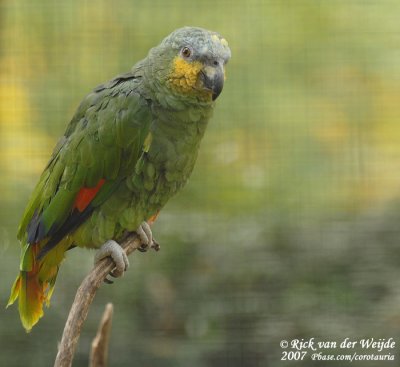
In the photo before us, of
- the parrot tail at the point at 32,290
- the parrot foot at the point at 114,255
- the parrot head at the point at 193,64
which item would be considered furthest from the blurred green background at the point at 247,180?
the parrot head at the point at 193,64

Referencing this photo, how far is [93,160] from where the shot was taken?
1260 mm

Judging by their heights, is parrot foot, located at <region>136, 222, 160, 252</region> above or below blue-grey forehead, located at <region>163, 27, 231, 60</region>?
below

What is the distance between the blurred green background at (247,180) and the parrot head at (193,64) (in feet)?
2.74

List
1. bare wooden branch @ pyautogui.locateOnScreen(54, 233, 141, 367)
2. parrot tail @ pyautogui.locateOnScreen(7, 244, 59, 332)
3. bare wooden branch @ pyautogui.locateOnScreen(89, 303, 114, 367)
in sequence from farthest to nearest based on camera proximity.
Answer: parrot tail @ pyautogui.locateOnScreen(7, 244, 59, 332) < bare wooden branch @ pyautogui.locateOnScreen(89, 303, 114, 367) < bare wooden branch @ pyautogui.locateOnScreen(54, 233, 141, 367)

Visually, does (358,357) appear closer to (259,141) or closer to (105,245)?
(259,141)

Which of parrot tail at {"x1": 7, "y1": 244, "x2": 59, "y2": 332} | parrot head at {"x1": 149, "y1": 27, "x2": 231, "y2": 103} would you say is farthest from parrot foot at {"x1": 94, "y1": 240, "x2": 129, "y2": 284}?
parrot head at {"x1": 149, "y1": 27, "x2": 231, "y2": 103}

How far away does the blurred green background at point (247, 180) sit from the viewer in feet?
6.33

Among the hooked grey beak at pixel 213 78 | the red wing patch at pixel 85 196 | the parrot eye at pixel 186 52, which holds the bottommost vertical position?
the red wing patch at pixel 85 196

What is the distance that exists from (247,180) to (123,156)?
887mm

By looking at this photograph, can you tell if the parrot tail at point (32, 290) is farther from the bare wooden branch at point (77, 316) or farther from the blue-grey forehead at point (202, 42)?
the blue-grey forehead at point (202, 42)

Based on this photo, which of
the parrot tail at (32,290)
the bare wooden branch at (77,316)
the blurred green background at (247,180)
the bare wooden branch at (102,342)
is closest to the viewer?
the bare wooden branch at (77,316)

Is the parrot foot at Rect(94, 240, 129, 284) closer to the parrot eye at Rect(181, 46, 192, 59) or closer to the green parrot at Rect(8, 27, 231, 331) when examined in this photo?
the green parrot at Rect(8, 27, 231, 331)

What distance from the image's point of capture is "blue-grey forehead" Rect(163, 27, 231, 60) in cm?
118

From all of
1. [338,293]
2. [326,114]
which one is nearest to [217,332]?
[338,293]
